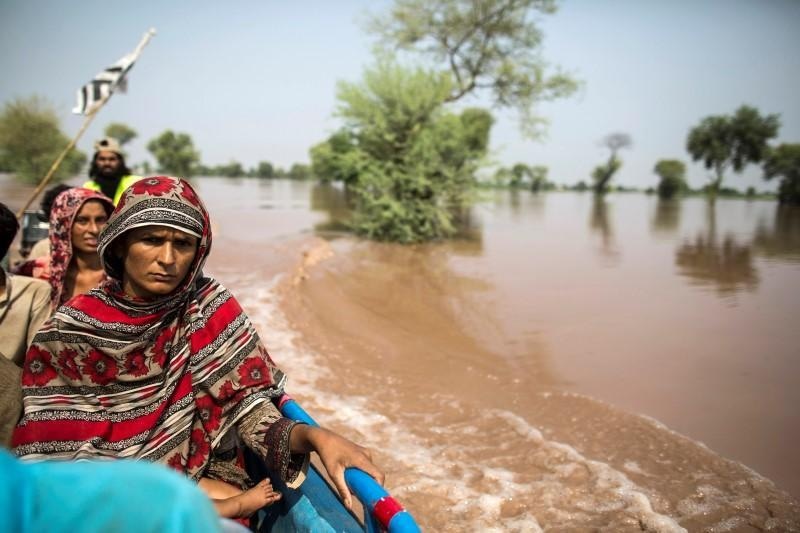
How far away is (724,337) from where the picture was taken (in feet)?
17.3

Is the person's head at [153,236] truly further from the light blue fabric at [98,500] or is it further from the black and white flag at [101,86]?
the black and white flag at [101,86]

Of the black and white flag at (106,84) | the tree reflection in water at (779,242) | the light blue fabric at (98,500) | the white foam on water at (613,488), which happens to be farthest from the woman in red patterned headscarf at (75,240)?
the tree reflection in water at (779,242)

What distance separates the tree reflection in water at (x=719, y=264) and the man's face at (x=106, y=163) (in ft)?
26.9

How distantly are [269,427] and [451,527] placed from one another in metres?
1.26

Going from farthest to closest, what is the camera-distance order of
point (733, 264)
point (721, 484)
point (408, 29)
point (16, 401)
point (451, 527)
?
point (408, 29) < point (733, 264) < point (721, 484) < point (451, 527) < point (16, 401)

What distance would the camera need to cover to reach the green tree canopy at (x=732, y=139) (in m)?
38.8

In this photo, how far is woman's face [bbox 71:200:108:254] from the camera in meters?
2.65

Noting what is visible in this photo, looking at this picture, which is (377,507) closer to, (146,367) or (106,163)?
(146,367)

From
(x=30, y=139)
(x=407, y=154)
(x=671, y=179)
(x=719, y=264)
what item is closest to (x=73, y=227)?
(x=407, y=154)

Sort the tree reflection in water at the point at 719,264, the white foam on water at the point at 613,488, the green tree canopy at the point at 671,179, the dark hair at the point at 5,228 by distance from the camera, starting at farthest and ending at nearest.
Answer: the green tree canopy at the point at 671,179
the tree reflection in water at the point at 719,264
the white foam on water at the point at 613,488
the dark hair at the point at 5,228

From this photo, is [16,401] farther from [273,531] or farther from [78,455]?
[273,531]

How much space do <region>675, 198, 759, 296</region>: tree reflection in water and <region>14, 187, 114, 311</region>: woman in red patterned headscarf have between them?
8.05 m

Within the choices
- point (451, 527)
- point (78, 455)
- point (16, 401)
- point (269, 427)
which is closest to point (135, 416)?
point (78, 455)

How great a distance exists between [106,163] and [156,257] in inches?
149
